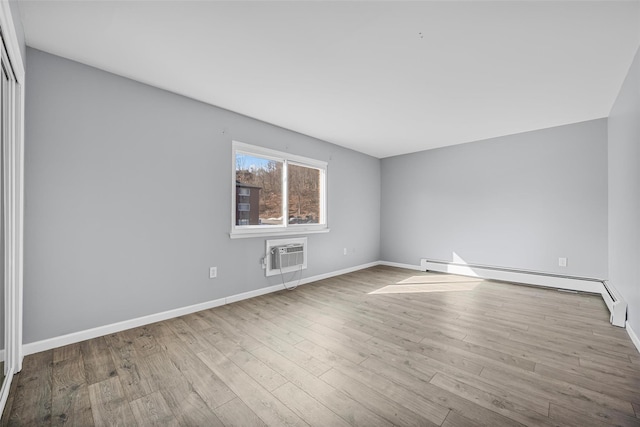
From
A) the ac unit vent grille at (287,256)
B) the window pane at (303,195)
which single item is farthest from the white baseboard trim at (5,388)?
the window pane at (303,195)

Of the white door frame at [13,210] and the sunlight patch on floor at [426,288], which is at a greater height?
the white door frame at [13,210]

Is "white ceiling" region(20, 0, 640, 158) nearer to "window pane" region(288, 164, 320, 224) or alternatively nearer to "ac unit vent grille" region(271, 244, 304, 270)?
"window pane" region(288, 164, 320, 224)

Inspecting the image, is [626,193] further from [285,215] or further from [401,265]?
[285,215]

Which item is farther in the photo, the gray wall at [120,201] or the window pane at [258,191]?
the window pane at [258,191]

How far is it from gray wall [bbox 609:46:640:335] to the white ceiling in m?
0.24

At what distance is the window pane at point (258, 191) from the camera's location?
3457 mm

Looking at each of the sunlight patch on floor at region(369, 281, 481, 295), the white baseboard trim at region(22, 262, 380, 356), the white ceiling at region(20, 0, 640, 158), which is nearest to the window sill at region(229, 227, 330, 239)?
the white baseboard trim at region(22, 262, 380, 356)

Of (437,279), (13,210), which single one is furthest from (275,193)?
(437,279)

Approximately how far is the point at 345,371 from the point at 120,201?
2.43 m

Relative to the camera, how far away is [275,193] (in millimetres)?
3898

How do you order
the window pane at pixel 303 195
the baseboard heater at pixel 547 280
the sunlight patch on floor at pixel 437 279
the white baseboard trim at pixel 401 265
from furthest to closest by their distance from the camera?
1. the white baseboard trim at pixel 401 265
2. the sunlight patch on floor at pixel 437 279
3. the window pane at pixel 303 195
4. the baseboard heater at pixel 547 280

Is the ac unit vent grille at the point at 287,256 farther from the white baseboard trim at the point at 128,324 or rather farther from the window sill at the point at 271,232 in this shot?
the white baseboard trim at the point at 128,324

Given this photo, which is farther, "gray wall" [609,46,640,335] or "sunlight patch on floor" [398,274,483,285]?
"sunlight patch on floor" [398,274,483,285]

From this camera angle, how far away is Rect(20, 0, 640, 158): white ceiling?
1.70m
